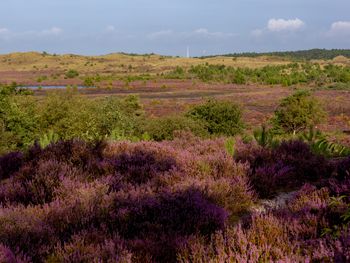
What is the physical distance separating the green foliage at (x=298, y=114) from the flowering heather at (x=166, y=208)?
27.6m

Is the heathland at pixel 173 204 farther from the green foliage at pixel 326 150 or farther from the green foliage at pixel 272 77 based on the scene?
the green foliage at pixel 272 77

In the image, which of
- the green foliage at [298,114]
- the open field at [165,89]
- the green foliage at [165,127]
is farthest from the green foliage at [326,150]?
the green foliage at [298,114]

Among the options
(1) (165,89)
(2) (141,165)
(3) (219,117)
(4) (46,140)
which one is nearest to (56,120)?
(3) (219,117)

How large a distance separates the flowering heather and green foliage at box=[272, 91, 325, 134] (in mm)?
27650

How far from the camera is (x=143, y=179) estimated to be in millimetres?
6379

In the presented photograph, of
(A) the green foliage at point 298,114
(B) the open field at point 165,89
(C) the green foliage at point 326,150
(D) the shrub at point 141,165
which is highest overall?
(D) the shrub at point 141,165

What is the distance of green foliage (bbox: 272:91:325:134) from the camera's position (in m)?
34.7

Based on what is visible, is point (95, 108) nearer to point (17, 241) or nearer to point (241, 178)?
point (241, 178)

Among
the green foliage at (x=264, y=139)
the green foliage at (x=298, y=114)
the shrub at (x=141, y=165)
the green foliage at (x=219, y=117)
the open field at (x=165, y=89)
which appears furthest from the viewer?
the open field at (x=165, y=89)

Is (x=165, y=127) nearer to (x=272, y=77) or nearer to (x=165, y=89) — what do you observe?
(x=165, y=89)

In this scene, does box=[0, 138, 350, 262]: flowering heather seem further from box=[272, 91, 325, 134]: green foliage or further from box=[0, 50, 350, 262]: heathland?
box=[272, 91, 325, 134]: green foliage

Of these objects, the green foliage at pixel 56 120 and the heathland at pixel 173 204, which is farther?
the green foliage at pixel 56 120

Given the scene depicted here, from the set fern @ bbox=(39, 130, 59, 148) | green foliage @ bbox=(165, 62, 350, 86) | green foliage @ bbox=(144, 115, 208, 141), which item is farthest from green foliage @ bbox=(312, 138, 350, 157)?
green foliage @ bbox=(165, 62, 350, 86)

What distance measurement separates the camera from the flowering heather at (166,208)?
3.52 meters
